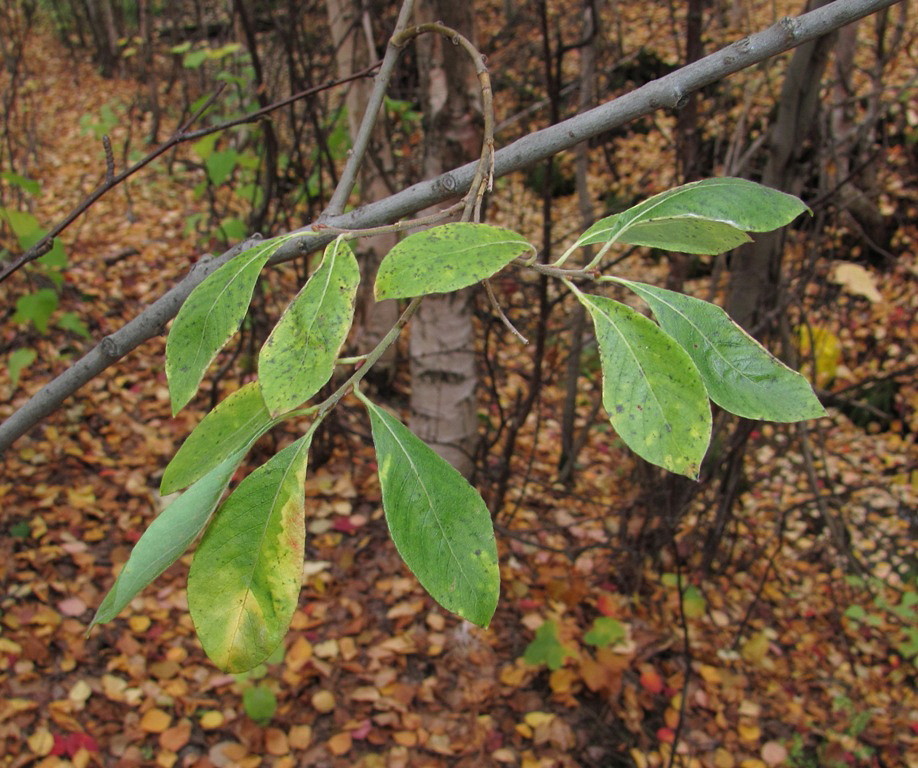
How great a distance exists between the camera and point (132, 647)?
86.9 inches

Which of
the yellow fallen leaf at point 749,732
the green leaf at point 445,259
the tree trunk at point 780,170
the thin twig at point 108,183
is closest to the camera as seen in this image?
the green leaf at point 445,259

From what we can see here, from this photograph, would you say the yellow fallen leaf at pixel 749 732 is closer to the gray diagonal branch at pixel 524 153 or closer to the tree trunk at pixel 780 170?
the tree trunk at pixel 780 170

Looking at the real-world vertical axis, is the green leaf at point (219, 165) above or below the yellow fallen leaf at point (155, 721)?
above

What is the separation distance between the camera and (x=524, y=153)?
1.99 feet

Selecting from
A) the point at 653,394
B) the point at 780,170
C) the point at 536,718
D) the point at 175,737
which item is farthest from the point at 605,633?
the point at 653,394

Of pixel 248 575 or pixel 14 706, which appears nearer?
pixel 248 575

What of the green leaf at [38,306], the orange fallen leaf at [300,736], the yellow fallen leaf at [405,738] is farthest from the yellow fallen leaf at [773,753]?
the green leaf at [38,306]

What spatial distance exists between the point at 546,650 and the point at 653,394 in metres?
1.95

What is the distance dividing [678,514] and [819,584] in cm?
94

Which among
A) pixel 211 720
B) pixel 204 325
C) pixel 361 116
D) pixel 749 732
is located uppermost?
pixel 204 325

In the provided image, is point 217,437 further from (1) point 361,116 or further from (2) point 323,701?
(1) point 361,116

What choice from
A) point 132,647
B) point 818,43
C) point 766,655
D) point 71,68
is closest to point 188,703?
point 132,647

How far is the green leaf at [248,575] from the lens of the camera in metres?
0.41

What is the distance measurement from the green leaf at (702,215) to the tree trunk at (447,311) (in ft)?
4.86
